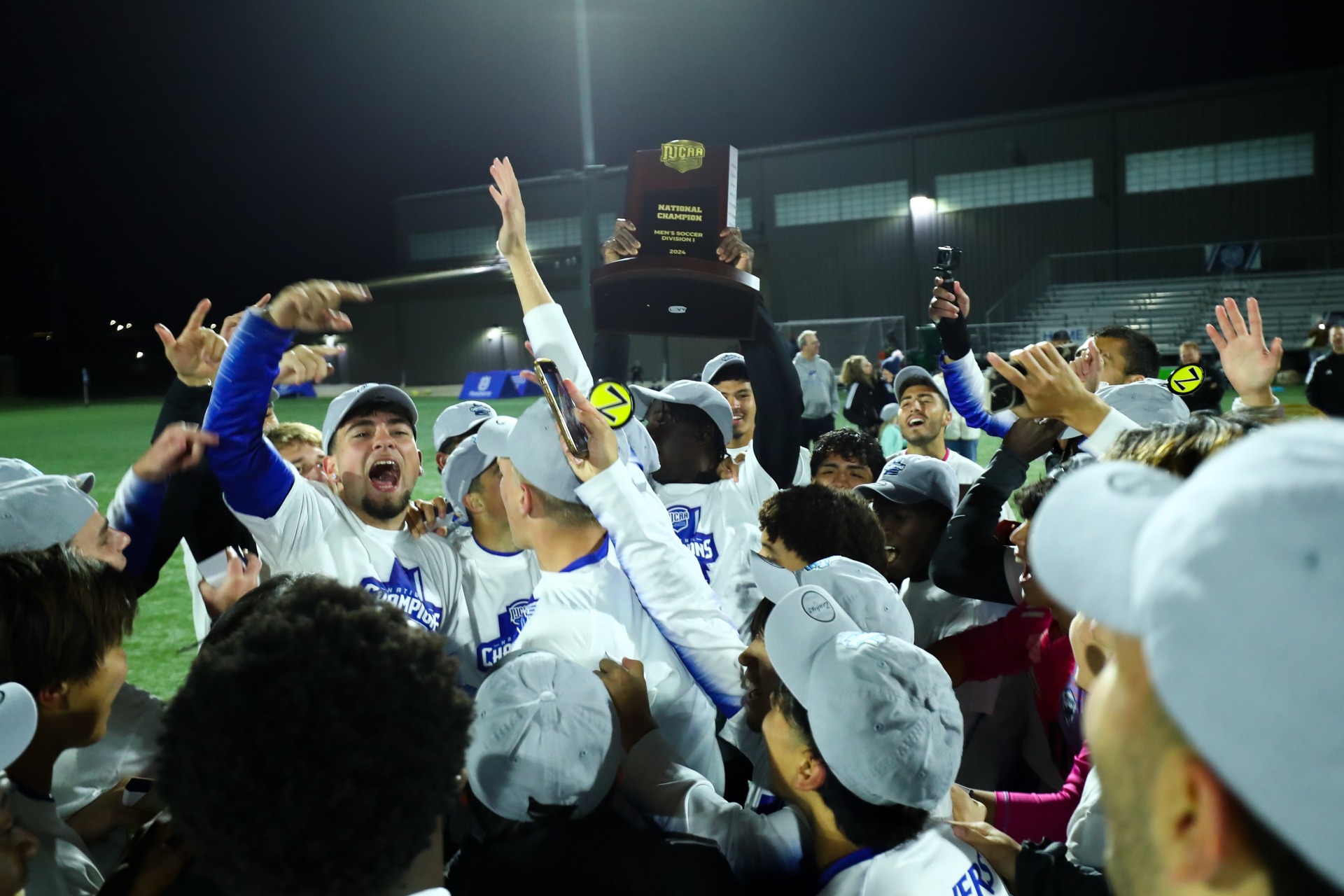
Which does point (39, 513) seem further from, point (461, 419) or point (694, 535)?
point (694, 535)

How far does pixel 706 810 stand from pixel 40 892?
1244mm

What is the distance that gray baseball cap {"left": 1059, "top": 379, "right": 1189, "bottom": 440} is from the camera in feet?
10.9

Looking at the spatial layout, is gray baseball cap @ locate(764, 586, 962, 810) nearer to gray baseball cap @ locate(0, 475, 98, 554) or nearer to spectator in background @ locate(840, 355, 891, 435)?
gray baseball cap @ locate(0, 475, 98, 554)

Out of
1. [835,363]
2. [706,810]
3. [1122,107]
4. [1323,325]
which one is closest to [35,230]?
[835,363]

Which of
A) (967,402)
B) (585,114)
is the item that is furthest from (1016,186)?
(967,402)

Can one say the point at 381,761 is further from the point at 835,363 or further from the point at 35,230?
the point at 35,230

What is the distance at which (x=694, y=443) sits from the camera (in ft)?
15.1

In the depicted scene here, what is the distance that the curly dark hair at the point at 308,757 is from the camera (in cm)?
120

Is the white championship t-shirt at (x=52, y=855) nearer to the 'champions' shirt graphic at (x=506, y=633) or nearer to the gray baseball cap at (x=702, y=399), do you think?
the 'champions' shirt graphic at (x=506, y=633)

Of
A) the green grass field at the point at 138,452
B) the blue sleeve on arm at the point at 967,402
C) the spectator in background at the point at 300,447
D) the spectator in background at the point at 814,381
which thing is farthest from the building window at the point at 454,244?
the spectator in background at the point at 300,447

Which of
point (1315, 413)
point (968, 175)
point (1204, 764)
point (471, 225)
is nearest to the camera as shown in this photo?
point (1204, 764)

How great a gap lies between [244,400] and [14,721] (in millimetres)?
1705

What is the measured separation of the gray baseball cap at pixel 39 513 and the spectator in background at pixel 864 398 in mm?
11120

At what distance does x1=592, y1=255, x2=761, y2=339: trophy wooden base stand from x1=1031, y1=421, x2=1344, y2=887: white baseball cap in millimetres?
2947
